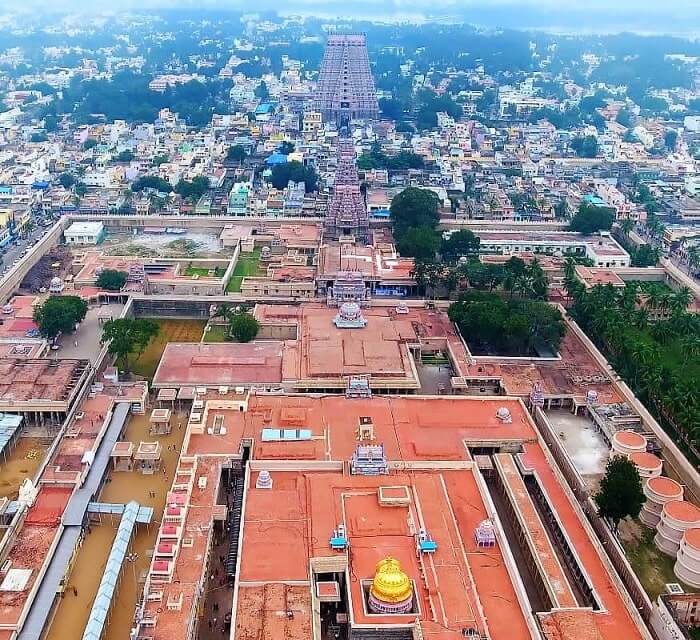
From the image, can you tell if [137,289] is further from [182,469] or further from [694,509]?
[694,509]

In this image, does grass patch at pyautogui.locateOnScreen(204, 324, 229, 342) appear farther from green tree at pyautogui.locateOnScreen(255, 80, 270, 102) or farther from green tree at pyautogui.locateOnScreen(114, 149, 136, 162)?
green tree at pyautogui.locateOnScreen(255, 80, 270, 102)

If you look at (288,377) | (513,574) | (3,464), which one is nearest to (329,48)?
(288,377)

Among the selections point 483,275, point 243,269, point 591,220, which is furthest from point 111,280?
point 591,220

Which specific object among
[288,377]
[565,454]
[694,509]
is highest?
[288,377]

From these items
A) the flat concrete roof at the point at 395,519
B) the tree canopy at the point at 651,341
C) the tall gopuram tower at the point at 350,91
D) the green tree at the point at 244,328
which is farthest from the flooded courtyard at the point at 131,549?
the tall gopuram tower at the point at 350,91

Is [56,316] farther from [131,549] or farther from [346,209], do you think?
[346,209]

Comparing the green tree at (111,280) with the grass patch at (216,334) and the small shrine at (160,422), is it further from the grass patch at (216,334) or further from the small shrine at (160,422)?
the small shrine at (160,422)

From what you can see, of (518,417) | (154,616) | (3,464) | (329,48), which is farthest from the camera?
(329,48)
